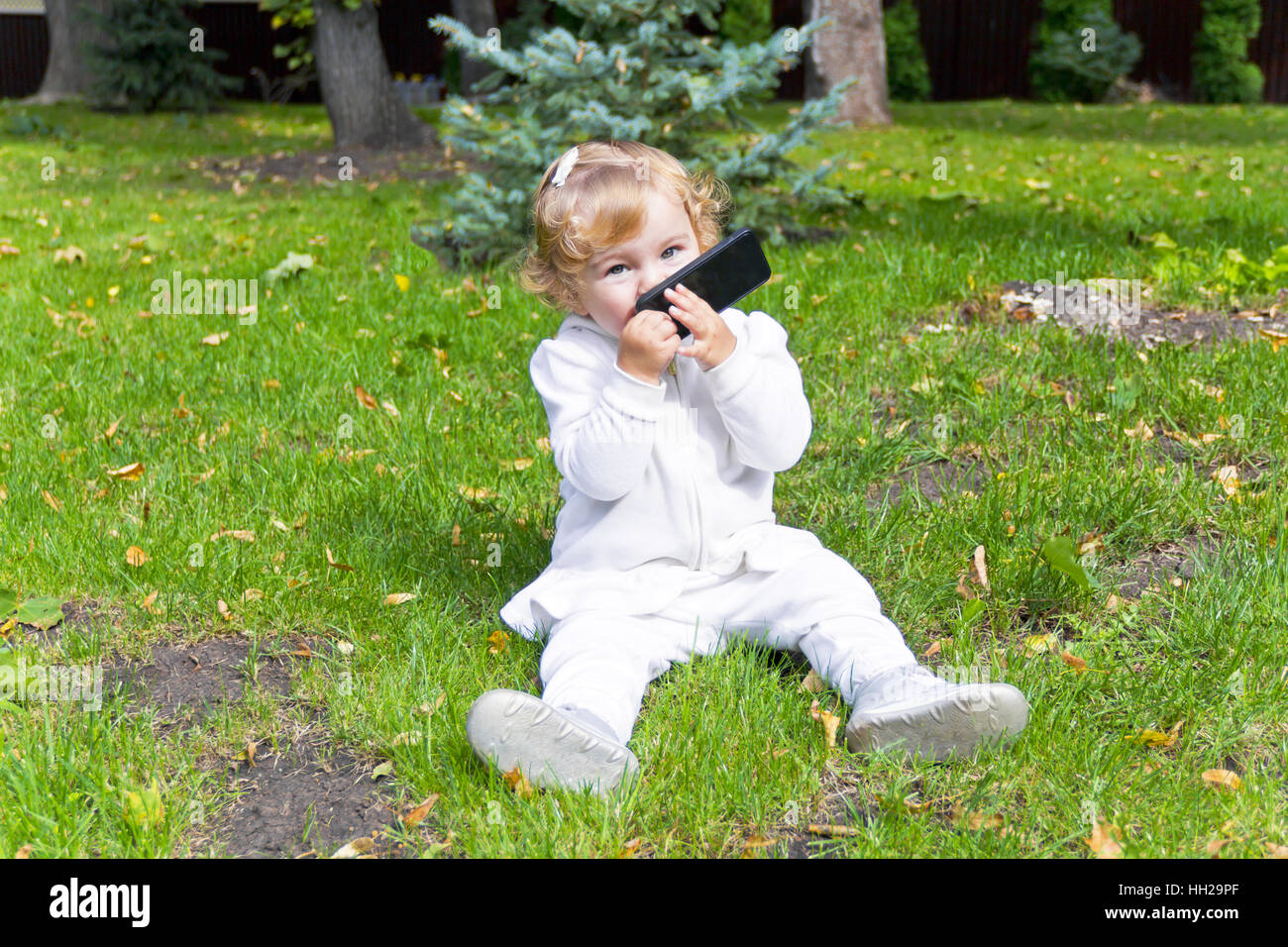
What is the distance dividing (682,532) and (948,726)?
2.16 feet

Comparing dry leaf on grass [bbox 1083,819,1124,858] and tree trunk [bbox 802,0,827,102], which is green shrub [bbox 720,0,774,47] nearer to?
tree trunk [bbox 802,0,827,102]

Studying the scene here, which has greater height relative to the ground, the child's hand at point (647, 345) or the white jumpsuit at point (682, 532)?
the child's hand at point (647, 345)

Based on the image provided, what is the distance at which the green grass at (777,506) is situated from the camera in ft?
6.14

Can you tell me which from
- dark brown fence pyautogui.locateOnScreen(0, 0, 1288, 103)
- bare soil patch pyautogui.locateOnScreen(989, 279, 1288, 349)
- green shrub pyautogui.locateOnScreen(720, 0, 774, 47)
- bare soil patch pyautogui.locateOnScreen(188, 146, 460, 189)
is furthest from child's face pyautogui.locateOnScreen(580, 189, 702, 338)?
dark brown fence pyautogui.locateOnScreen(0, 0, 1288, 103)

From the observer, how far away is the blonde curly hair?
2.15m

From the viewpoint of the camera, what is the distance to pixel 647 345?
208 cm

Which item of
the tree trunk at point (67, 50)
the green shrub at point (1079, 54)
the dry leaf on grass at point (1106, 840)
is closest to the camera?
the dry leaf on grass at point (1106, 840)

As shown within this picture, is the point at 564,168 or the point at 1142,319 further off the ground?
the point at 564,168

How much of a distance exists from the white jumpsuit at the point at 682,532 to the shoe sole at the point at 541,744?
234 millimetres

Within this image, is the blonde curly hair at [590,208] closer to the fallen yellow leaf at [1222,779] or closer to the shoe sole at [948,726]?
the shoe sole at [948,726]

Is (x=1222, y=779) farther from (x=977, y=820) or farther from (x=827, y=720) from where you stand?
(x=827, y=720)

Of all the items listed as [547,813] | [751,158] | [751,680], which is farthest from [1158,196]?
[547,813]

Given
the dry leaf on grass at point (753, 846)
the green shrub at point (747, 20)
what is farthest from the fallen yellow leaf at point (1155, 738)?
the green shrub at point (747, 20)

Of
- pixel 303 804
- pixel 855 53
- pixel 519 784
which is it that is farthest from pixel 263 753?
pixel 855 53
